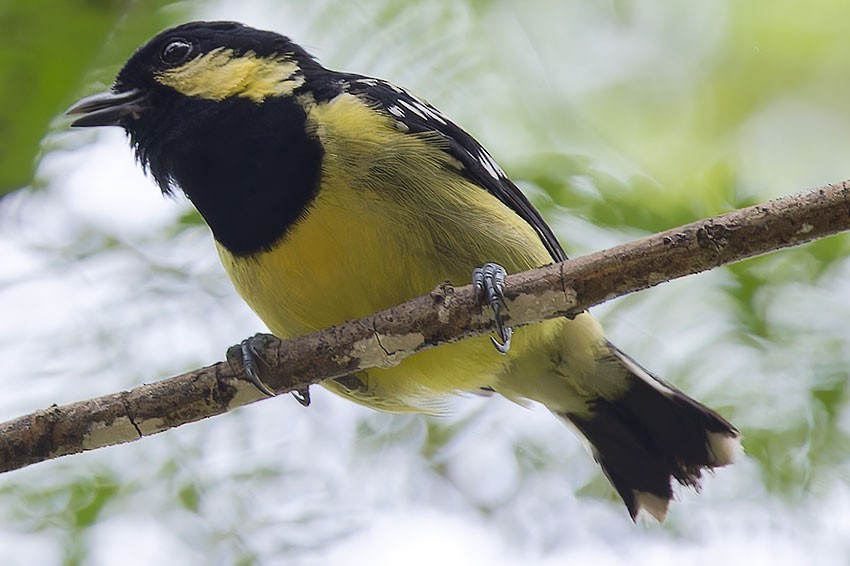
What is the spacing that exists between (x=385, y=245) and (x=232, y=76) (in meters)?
0.86

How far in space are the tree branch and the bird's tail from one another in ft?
3.67

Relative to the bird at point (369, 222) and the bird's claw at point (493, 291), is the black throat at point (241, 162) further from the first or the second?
the bird's claw at point (493, 291)

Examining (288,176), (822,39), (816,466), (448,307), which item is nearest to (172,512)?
(288,176)

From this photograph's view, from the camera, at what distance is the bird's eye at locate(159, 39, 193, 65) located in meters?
3.61

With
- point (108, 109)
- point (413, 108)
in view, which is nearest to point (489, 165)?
point (413, 108)

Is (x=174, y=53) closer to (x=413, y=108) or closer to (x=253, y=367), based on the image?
(x=413, y=108)

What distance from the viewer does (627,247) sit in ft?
8.34

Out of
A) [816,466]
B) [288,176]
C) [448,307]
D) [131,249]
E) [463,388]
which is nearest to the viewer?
[448,307]

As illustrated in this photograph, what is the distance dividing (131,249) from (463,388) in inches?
→ 80.1

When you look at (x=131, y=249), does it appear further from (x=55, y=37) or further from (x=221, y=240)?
(x=55, y=37)

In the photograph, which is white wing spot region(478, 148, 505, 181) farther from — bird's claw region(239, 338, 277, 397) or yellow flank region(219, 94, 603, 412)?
bird's claw region(239, 338, 277, 397)

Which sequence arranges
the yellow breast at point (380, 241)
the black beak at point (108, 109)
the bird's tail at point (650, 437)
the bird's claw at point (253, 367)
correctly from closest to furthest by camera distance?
the bird's claw at point (253, 367) < the yellow breast at point (380, 241) < the black beak at point (108, 109) < the bird's tail at point (650, 437)

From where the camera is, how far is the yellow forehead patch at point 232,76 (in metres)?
3.48

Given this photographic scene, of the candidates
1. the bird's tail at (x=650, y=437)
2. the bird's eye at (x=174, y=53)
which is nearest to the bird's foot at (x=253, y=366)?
the bird's eye at (x=174, y=53)
